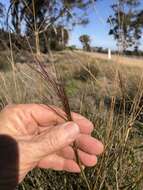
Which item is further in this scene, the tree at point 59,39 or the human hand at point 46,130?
the tree at point 59,39

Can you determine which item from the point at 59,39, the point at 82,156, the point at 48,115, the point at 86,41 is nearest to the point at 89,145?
the point at 82,156

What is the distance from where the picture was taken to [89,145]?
7.09 feet

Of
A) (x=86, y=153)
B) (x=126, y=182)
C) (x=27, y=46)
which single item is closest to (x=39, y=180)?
(x=126, y=182)

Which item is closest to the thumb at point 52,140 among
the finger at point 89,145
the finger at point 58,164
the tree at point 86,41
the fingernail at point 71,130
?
the fingernail at point 71,130

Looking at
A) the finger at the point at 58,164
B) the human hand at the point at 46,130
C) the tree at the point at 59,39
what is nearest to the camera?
the human hand at the point at 46,130

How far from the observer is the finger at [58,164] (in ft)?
7.48

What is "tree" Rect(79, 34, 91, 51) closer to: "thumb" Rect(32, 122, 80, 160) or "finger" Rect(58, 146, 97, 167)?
"finger" Rect(58, 146, 97, 167)

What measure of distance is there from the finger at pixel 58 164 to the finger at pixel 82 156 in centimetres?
2

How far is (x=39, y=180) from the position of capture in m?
2.88

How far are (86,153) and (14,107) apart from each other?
37cm

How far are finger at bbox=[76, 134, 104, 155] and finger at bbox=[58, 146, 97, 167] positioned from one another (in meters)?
0.03

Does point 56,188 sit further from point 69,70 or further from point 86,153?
point 69,70

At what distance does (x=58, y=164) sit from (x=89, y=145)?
23 cm

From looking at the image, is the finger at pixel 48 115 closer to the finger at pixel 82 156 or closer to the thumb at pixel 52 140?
the finger at pixel 82 156
